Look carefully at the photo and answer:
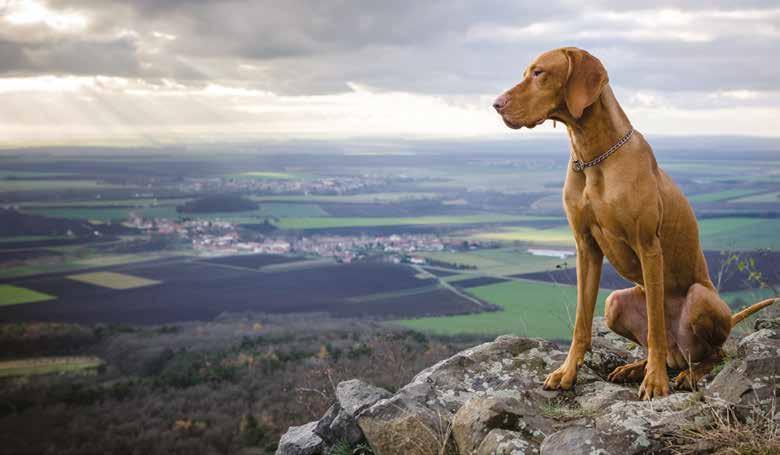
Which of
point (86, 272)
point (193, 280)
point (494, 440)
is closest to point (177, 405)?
point (494, 440)

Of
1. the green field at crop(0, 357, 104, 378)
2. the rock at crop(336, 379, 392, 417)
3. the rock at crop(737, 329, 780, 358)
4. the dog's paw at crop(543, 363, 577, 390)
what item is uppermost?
the rock at crop(737, 329, 780, 358)

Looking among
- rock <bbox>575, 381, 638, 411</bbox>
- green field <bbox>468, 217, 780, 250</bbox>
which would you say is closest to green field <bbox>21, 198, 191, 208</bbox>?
green field <bbox>468, 217, 780, 250</bbox>

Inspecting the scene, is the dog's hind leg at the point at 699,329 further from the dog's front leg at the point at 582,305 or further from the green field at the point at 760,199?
the green field at the point at 760,199

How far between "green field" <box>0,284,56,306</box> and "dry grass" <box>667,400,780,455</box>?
41598mm

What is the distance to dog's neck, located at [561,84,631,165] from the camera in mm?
4992

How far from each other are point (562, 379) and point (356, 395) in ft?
5.91

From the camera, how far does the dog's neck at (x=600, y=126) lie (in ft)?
16.4

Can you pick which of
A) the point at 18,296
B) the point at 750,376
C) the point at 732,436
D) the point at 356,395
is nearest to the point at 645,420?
the point at 732,436

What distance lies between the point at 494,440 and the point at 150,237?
59535mm

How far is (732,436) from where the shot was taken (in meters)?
4.07

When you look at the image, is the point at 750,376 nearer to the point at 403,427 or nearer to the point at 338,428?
the point at 403,427

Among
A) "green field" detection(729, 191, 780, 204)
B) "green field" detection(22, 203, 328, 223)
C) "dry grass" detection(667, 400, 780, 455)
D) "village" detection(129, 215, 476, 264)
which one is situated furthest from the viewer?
"green field" detection(22, 203, 328, 223)

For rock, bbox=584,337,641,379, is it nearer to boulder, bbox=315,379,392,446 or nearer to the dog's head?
boulder, bbox=315,379,392,446

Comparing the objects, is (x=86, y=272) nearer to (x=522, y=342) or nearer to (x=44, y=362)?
(x=44, y=362)
